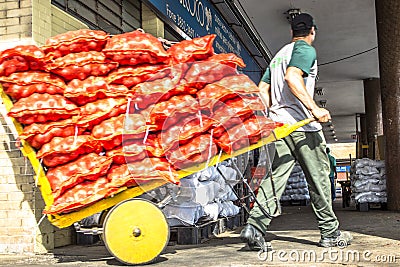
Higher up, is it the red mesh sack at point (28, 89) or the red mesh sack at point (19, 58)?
the red mesh sack at point (19, 58)

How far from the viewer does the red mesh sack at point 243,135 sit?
4051 millimetres

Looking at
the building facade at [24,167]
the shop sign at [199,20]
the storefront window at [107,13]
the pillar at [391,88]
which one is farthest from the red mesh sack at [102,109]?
the pillar at [391,88]

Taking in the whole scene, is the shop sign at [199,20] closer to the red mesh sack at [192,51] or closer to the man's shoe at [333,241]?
the red mesh sack at [192,51]

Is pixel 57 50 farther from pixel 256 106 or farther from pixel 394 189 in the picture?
pixel 394 189

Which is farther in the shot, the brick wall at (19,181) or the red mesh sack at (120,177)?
the brick wall at (19,181)

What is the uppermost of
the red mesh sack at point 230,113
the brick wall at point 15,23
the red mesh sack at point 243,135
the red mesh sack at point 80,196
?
the brick wall at point 15,23

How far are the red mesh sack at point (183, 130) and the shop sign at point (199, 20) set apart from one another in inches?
149

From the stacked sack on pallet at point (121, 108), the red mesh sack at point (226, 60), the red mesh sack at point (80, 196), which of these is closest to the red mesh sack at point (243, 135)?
the stacked sack on pallet at point (121, 108)

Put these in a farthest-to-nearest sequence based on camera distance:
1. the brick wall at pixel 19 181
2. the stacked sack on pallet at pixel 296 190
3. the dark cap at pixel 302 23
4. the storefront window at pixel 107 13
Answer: the stacked sack on pallet at pixel 296 190 < the storefront window at pixel 107 13 < the brick wall at pixel 19 181 < the dark cap at pixel 302 23

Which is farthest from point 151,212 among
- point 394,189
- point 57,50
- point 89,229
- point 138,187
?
point 394,189

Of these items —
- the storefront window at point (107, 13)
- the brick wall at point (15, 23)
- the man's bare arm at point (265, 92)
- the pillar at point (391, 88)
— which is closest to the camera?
the man's bare arm at point (265, 92)

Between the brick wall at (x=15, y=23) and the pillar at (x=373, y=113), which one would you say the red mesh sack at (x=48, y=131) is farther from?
the pillar at (x=373, y=113)

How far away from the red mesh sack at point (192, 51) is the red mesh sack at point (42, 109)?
2.76 feet

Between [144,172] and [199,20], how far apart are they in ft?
20.2
